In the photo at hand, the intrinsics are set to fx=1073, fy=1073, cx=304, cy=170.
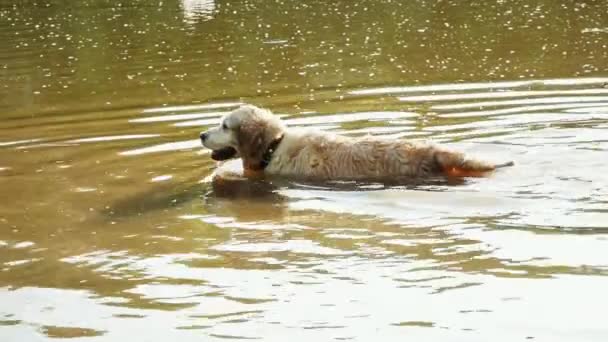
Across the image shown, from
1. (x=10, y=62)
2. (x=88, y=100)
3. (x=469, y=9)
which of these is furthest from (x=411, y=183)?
(x=469, y=9)

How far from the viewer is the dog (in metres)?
9.71

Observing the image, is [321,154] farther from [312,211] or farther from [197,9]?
[197,9]

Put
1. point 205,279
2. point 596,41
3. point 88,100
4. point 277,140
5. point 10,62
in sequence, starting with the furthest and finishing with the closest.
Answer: point 10,62 < point 596,41 < point 88,100 < point 277,140 < point 205,279

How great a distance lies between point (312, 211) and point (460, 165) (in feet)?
4.92

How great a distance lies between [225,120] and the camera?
36.2ft

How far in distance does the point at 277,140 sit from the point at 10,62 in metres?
12.7

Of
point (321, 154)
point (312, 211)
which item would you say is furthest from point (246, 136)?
point (312, 211)

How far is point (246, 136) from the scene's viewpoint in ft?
35.8

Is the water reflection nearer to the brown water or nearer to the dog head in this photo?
the brown water

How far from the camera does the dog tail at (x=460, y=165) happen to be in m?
9.57

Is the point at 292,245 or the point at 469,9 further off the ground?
the point at 469,9

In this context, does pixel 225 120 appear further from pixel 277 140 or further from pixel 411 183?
pixel 411 183

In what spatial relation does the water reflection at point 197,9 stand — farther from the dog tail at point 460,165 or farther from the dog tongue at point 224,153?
the dog tail at point 460,165

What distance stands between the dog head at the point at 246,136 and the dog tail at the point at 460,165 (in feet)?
6.53
